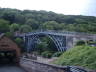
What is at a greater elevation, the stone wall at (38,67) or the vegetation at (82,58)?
the vegetation at (82,58)

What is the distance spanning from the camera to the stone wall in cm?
2358

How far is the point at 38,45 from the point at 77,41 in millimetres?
13963

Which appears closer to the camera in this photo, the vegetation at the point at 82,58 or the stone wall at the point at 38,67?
the vegetation at the point at 82,58

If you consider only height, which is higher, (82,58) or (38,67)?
(82,58)

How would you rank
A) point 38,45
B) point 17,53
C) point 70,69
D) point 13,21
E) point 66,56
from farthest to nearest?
point 13,21 < point 38,45 < point 17,53 < point 66,56 < point 70,69

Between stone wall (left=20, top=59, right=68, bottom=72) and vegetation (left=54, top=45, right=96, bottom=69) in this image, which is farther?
stone wall (left=20, top=59, right=68, bottom=72)

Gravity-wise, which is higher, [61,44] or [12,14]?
[12,14]

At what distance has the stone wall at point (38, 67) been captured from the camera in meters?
23.6

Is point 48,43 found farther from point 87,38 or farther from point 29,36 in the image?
point 87,38

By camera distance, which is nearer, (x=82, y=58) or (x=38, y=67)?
(x=82, y=58)

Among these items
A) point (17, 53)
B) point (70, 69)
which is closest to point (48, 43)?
point (17, 53)

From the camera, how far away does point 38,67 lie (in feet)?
97.7

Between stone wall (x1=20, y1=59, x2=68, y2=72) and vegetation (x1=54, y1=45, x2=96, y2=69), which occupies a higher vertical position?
vegetation (x1=54, y1=45, x2=96, y2=69)

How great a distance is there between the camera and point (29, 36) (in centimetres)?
4900
